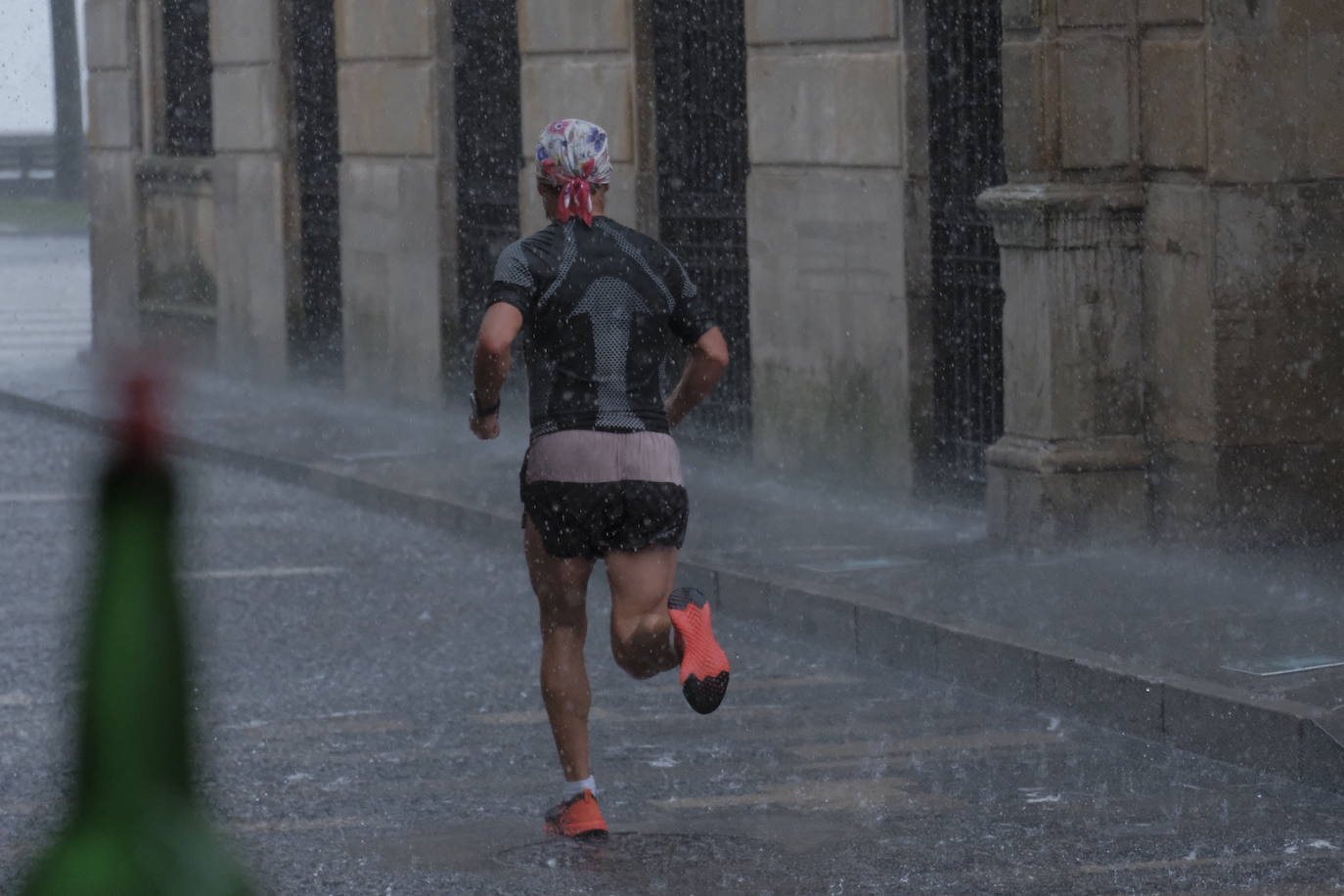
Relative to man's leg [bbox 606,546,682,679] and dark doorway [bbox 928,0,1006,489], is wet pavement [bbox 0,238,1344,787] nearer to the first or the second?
dark doorway [bbox 928,0,1006,489]

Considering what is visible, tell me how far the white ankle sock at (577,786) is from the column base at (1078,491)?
463 cm

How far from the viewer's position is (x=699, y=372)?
667 centimetres

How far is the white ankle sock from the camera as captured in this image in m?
6.38

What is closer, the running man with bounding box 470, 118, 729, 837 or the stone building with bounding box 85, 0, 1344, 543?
the running man with bounding box 470, 118, 729, 837

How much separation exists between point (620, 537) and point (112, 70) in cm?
1673

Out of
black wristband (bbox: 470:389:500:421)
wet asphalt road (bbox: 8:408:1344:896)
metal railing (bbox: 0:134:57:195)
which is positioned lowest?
wet asphalt road (bbox: 8:408:1344:896)

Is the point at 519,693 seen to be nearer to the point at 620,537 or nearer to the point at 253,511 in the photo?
the point at 620,537

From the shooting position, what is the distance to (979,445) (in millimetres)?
12367

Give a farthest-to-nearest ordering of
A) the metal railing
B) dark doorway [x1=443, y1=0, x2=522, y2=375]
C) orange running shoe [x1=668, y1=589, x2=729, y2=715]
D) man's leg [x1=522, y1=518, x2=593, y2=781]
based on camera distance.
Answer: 1. the metal railing
2. dark doorway [x1=443, y1=0, x2=522, y2=375]
3. man's leg [x1=522, y1=518, x2=593, y2=781]
4. orange running shoe [x1=668, y1=589, x2=729, y2=715]

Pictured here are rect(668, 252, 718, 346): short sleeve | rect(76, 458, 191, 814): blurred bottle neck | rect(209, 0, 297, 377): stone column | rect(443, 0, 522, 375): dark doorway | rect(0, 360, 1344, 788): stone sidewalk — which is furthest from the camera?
rect(209, 0, 297, 377): stone column

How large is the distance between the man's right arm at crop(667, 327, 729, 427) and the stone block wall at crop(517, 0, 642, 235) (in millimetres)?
8006

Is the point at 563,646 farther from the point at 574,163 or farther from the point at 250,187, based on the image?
the point at 250,187

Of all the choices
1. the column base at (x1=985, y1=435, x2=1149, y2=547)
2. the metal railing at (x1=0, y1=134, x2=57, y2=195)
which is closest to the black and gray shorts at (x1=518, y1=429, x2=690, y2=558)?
the column base at (x1=985, y1=435, x2=1149, y2=547)

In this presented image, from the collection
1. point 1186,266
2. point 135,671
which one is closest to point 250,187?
point 1186,266
